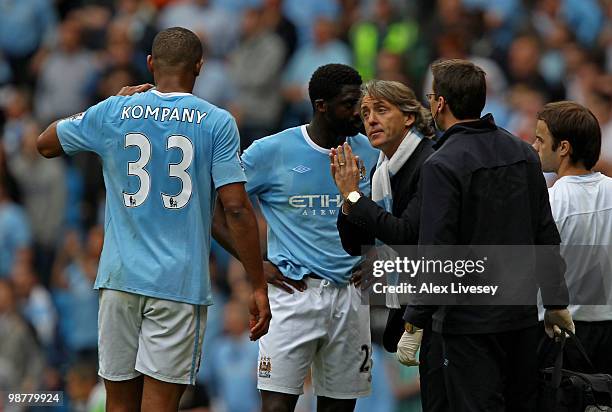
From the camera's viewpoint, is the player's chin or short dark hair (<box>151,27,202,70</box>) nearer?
short dark hair (<box>151,27,202,70</box>)

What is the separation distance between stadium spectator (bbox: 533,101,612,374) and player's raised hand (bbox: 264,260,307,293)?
158 centimetres

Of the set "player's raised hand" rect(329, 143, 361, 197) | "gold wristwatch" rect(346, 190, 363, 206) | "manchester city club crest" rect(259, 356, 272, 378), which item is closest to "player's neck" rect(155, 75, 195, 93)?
"player's raised hand" rect(329, 143, 361, 197)

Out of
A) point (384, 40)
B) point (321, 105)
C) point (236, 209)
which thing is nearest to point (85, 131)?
point (236, 209)

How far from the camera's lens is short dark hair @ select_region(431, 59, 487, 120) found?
6543 mm

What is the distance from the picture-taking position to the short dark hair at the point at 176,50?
6.82 meters

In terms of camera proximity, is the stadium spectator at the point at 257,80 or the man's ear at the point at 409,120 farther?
the stadium spectator at the point at 257,80

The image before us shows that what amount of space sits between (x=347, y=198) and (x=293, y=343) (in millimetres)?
1201

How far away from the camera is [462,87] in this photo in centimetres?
654

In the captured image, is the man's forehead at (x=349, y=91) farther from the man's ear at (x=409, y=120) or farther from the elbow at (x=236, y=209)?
the elbow at (x=236, y=209)

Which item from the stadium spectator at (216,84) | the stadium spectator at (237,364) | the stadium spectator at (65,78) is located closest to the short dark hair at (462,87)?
the stadium spectator at (237,364)

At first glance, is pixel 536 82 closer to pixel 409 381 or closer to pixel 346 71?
pixel 409 381

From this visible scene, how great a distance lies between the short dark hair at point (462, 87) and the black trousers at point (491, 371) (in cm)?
113

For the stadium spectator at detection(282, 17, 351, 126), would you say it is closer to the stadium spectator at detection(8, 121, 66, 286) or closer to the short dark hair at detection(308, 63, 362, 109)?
the stadium spectator at detection(8, 121, 66, 286)

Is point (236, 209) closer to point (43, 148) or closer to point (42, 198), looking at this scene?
point (43, 148)
